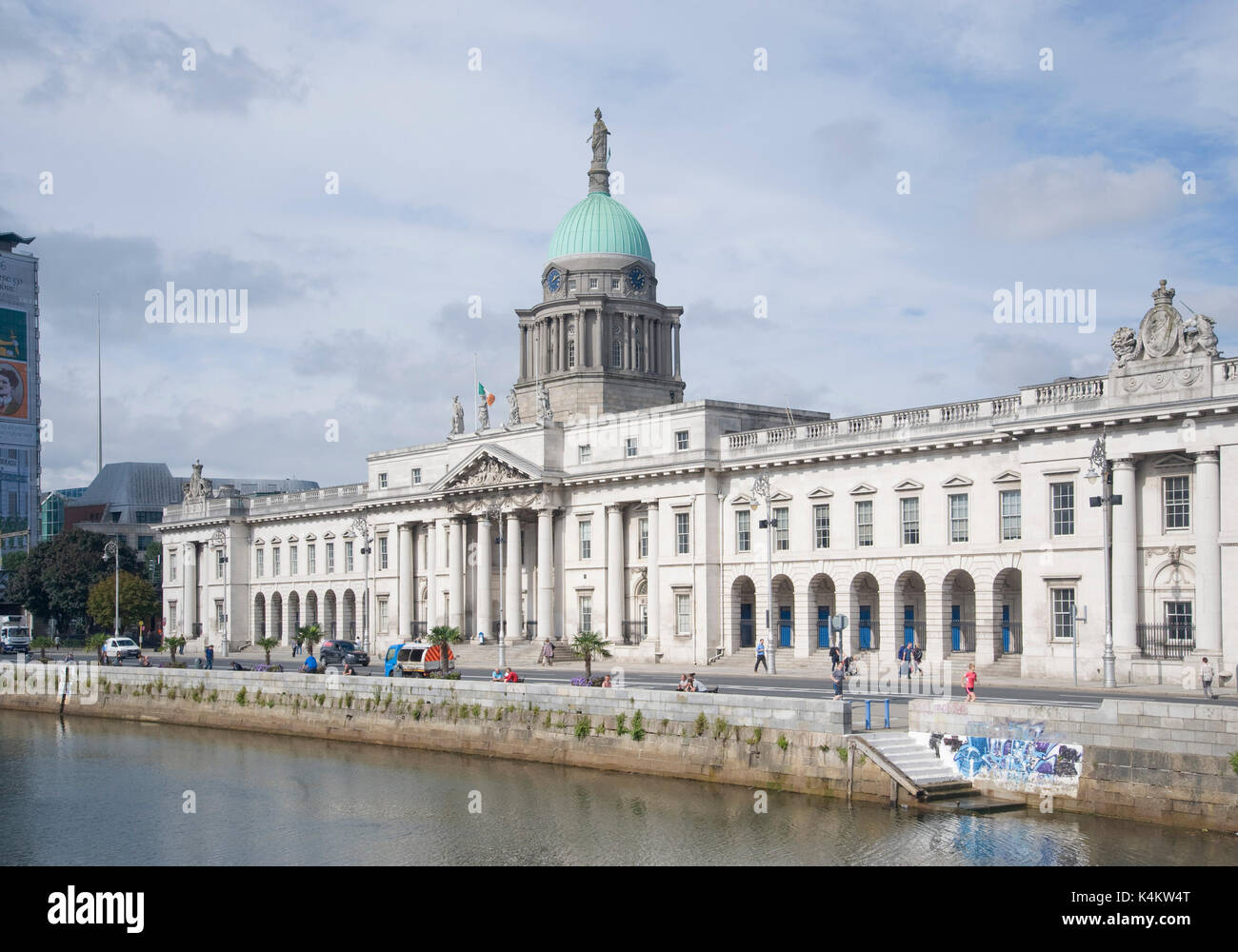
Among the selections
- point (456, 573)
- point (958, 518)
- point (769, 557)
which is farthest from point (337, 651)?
point (958, 518)

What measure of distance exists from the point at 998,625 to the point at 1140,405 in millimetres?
12268

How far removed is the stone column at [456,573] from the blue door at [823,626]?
2606 centimetres

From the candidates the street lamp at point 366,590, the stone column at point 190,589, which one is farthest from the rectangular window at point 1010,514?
the stone column at point 190,589

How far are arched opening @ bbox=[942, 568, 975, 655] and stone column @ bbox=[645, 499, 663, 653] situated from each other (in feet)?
54.5

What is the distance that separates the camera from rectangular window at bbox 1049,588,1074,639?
2120 inches

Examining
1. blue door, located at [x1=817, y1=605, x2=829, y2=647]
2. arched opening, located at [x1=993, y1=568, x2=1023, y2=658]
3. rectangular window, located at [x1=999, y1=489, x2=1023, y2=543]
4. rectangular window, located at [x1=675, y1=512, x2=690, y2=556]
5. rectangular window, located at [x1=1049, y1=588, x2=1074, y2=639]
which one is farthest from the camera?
rectangular window, located at [x1=675, y1=512, x2=690, y2=556]

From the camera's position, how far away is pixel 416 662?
2357 inches

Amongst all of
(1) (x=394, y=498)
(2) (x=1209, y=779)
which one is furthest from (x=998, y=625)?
(1) (x=394, y=498)

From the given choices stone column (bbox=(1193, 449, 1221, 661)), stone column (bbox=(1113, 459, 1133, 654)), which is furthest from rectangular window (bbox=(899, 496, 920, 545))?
stone column (bbox=(1193, 449, 1221, 661))

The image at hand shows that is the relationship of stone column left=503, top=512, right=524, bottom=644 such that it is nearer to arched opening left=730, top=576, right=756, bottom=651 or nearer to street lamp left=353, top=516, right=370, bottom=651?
street lamp left=353, top=516, right=370, bottom=651

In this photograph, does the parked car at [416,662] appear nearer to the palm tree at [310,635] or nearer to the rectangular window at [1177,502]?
the palm tree at [310,635]

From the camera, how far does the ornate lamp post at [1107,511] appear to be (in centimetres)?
4688

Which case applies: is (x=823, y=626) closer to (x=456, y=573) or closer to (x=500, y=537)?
(x=500, y=537)
